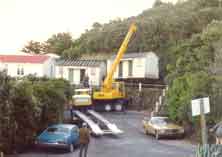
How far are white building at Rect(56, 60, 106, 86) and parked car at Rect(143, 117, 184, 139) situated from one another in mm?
25847

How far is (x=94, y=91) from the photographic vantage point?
5106 cm

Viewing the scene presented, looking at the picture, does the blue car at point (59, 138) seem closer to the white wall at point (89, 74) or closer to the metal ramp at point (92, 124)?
the metal ramp at point (92, 124)

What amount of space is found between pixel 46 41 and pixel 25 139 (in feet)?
224

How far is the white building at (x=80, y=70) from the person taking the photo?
61.8m

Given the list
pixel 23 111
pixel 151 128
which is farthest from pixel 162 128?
pixel 23 111

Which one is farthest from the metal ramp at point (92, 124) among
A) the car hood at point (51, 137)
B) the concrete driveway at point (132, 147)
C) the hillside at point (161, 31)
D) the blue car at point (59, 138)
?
the hillside at point (161, 31)

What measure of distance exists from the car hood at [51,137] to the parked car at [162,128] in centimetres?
853

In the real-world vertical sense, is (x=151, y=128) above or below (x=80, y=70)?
below

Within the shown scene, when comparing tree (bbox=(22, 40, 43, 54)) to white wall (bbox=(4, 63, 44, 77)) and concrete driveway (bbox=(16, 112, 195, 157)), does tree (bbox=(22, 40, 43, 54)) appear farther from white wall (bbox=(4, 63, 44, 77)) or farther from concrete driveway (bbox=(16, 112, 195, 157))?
concrete driveway (bbox=(16, 112, 195, 157))

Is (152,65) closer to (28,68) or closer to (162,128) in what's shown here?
(28,68)

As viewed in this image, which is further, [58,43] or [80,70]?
[58,43]

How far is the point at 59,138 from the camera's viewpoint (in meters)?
27.3

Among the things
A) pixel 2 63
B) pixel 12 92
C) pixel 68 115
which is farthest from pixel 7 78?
pixel 2 63

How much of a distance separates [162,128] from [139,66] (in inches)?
1082
